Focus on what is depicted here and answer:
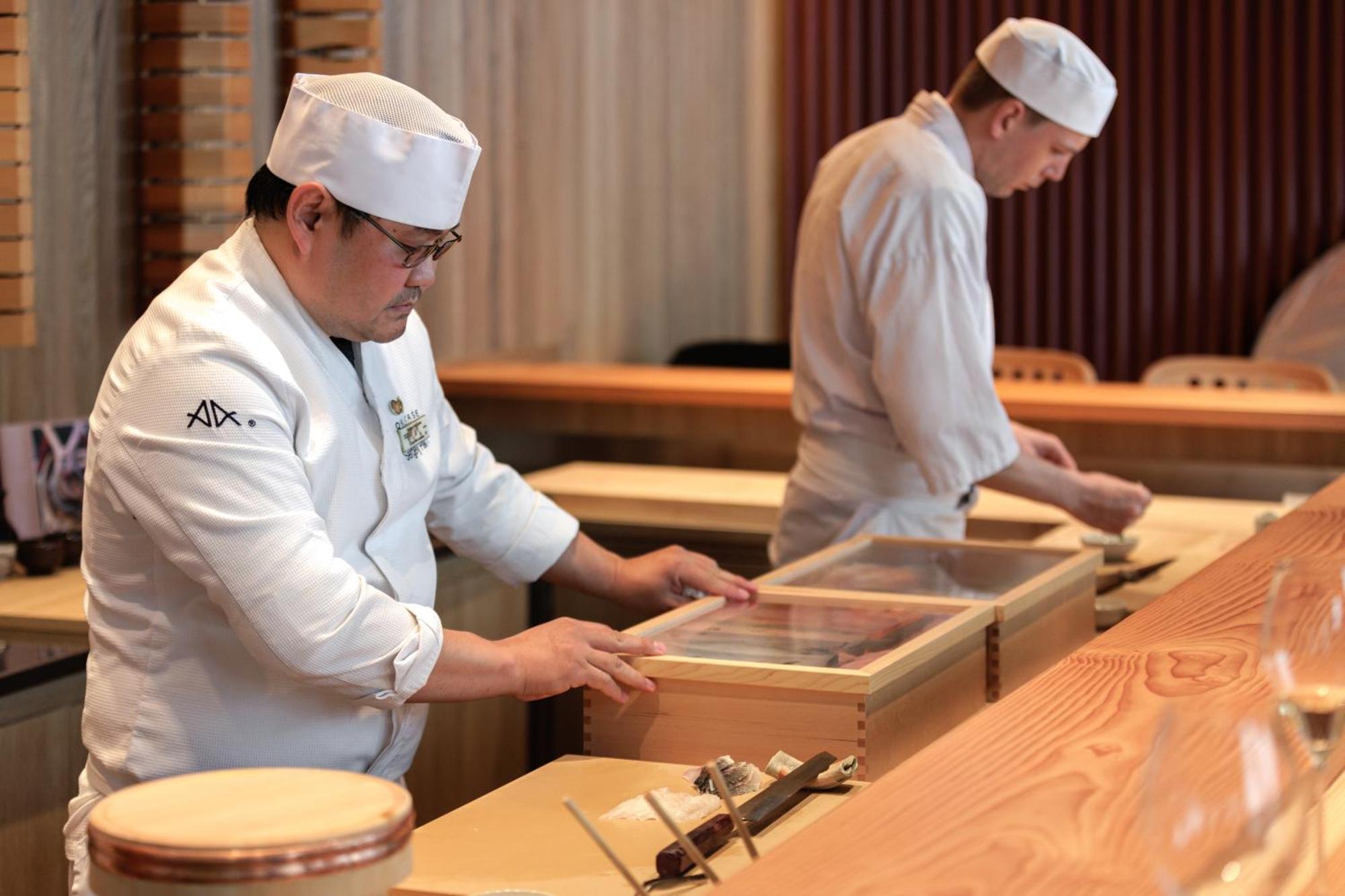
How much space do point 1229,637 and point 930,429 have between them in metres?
1.30

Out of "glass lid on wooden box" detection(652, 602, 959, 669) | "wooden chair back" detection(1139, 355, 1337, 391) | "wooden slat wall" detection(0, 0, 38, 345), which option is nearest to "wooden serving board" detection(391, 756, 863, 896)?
"glass lid on wooden box" detection(652, 602, 959, 669)

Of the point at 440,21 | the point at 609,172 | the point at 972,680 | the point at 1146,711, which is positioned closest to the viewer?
the point at 1146,711

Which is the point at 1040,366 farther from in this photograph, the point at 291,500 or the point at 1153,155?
the point at 291,500

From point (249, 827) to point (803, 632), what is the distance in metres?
0.99

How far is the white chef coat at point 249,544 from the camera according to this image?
63.2 inches

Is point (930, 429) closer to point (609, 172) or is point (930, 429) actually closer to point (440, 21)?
point (440, 21)

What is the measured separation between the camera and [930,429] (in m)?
2.75

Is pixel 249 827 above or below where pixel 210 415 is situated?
below

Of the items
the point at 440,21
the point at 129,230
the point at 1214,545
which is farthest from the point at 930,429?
the point at 440,21

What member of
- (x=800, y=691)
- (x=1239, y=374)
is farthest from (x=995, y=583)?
(x=1239, y=374)

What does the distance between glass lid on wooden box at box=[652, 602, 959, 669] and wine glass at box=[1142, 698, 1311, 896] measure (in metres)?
1.01

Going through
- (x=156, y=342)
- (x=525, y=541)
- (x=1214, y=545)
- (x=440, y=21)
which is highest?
(x=440, y=21)

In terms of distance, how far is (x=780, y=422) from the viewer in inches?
163

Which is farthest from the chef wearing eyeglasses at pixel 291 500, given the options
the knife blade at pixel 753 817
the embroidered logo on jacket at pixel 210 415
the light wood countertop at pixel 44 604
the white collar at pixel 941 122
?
the white collar at pixel 941 122
